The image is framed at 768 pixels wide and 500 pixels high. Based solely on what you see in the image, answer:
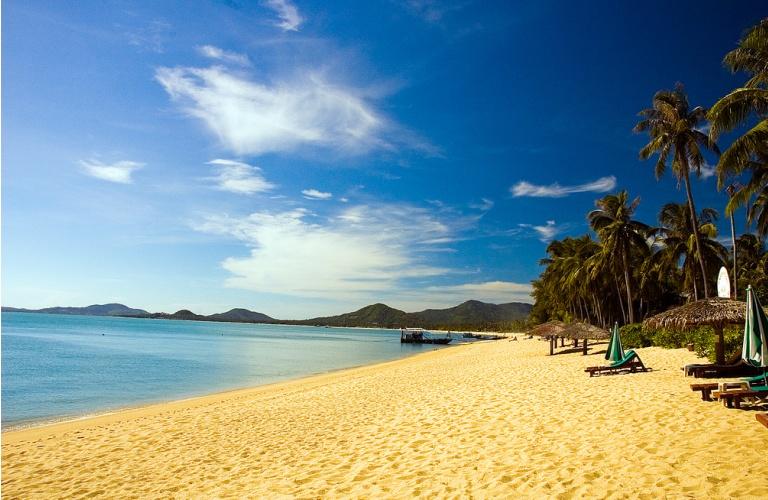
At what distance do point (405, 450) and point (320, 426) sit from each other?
360 centimetres

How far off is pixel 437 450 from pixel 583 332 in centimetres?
1686

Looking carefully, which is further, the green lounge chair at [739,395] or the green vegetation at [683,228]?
the green vegetation at [683,228]

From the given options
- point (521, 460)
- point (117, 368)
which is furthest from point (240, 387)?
point (521, 460)

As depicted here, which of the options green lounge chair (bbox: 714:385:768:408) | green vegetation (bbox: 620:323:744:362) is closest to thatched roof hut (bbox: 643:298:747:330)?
green vegetation (bbox: 620:323:744:362)

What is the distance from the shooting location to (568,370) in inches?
627

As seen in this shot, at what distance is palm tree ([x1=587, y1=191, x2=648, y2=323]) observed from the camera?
102 ft

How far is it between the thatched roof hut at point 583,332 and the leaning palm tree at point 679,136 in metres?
6.00

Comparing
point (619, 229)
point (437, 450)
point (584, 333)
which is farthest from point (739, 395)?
point (619, 229)

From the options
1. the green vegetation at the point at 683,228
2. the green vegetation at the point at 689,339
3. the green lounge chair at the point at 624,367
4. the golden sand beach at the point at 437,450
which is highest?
the green vegetation at the point at 683,228

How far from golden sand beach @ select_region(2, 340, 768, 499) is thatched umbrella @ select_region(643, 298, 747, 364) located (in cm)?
145

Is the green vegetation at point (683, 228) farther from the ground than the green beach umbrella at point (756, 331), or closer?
farther from the ground

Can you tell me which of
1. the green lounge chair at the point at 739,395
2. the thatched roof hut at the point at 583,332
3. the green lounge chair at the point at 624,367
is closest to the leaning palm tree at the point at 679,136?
the thatched roof hut at the point at 583,332

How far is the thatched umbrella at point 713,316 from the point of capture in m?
11.2

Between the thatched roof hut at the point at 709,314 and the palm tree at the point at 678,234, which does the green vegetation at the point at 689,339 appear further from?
the palm tree at the point at 678,234
